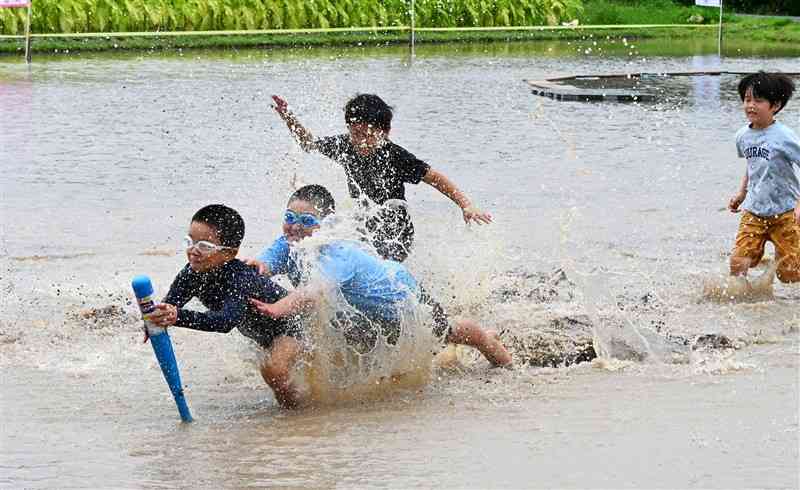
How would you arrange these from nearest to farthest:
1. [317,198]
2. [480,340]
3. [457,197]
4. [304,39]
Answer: [317,198]
[480,340]
[457,197]
[304,39]

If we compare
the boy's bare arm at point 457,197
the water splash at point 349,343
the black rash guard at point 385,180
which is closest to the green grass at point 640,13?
the boy's bare arm at point 457,197

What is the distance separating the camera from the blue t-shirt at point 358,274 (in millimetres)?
6633

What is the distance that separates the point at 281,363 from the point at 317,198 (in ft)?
2.49

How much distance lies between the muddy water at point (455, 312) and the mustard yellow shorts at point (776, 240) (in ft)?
0.75

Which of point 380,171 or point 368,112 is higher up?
point 368,112

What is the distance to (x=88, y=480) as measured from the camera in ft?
18.9

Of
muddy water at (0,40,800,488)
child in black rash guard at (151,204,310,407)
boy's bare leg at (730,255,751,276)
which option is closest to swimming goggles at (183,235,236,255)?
child in black rash guard at (151,204,310,407)

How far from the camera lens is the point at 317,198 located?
672 cm

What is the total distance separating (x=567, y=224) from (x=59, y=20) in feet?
76.0

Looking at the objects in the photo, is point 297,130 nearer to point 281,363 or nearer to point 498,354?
point 498,354

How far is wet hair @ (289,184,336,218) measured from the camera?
6691 mm

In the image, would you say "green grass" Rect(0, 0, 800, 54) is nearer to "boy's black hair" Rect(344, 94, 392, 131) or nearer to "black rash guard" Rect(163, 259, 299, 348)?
"boy's black hair" Rect(344, 94, 392, 131)

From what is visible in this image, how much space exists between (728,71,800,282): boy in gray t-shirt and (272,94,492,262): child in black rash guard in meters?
1.95

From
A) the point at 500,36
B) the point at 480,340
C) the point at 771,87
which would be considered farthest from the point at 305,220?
the point at 500,36
